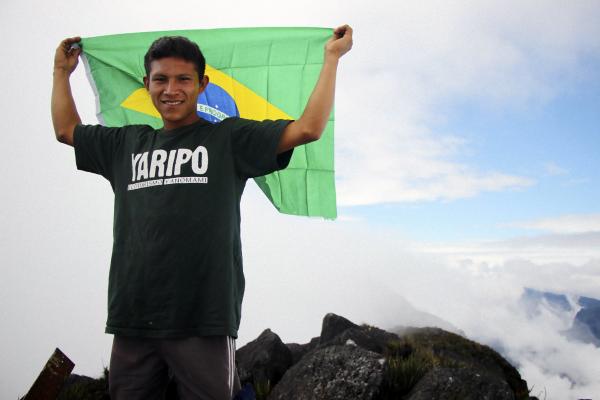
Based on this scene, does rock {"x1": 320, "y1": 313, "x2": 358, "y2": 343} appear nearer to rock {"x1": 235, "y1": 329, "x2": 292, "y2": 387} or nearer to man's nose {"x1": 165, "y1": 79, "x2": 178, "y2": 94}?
rock {"x1": 235, "y1": 329, "x2": 292, "y2": 387}

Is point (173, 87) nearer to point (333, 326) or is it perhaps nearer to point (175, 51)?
point (175, 51)

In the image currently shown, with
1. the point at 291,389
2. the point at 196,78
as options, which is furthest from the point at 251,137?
the point at 291,389

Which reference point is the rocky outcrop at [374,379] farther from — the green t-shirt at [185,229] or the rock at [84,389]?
the green t-shirt at [185,229]

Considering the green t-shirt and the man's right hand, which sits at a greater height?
the man's right hand

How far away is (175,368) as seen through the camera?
2.55 m

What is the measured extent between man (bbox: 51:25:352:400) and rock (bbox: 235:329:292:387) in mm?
4779

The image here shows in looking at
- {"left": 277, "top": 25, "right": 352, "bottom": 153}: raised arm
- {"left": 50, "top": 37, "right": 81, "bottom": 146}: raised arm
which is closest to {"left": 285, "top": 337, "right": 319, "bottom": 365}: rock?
{"left": 50, "top": 37, "right": 81, "bottom": 146}: raised arm

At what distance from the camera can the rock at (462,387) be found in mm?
5789

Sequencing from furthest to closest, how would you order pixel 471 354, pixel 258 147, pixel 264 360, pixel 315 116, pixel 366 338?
pixel 471 354 → pixel 366 338 → pixel 264 360 → pixel 258 147 → pixel 315 116

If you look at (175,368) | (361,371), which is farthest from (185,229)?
(361,371)

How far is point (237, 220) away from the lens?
277 cm

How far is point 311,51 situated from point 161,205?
1.74 meters

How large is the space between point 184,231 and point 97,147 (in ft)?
3.14

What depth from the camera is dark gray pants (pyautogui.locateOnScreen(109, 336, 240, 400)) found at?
8.18ft
